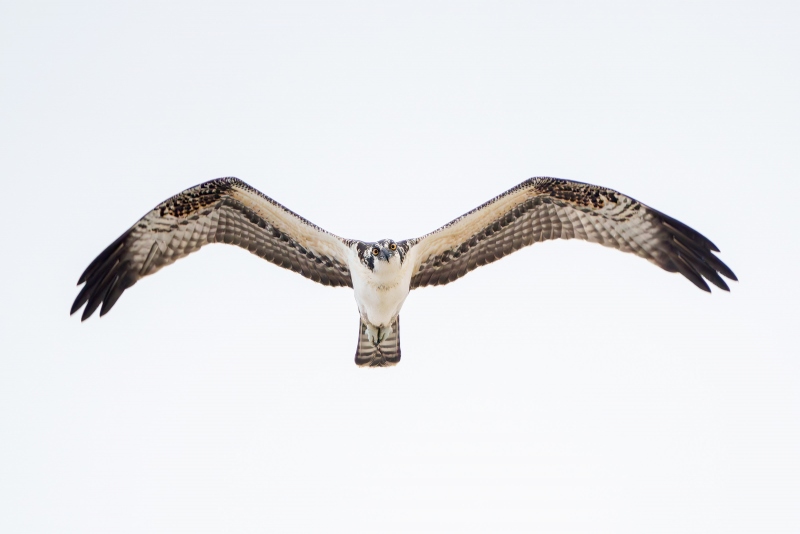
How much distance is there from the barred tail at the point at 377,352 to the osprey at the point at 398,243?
1 cm

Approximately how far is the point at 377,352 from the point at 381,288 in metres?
1.41

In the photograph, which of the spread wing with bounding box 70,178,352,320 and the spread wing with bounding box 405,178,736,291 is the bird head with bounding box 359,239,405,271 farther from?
the spread wing with bounding box 70,178,352,320

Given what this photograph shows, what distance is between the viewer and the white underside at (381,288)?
8.42 m

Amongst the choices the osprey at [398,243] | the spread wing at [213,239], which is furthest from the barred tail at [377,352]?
the spread wing at [213,239]

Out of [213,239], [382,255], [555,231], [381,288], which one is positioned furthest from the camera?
[555,231]

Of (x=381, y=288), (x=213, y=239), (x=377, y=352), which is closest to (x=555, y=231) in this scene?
(x=381, y=288)

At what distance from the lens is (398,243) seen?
28.3 ft

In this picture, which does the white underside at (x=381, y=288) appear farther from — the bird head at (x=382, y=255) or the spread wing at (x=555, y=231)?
the spread wing at (x=555, y=231)

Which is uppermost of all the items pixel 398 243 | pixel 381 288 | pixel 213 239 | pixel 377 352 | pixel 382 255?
pixel 213 239

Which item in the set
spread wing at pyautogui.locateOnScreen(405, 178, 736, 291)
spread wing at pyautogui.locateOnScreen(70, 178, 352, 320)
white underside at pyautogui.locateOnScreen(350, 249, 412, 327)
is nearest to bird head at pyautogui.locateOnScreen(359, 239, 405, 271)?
white underside at pyautogui.locateOnScreen(350, 249, 412, 327)

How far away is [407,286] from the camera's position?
8945 mm

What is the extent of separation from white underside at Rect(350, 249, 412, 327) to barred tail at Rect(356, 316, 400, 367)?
45cm

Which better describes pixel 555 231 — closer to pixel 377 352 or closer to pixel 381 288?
pixel 381 288

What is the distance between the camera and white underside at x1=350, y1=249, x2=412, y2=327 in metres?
8.42
